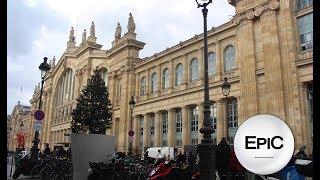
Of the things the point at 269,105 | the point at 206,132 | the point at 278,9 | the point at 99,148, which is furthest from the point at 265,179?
the point at 278,9

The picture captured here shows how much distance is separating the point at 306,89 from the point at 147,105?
2043cm

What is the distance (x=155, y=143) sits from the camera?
3562 cm

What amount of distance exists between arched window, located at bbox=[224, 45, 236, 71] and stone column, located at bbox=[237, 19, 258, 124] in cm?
230

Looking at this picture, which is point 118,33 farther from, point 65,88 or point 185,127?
point 65,88

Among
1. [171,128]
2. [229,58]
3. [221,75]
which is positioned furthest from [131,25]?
[221,75]

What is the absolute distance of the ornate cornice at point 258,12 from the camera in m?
23.0

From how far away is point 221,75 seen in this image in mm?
28672

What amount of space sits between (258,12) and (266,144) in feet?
74.5

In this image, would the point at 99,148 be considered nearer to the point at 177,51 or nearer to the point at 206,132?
the point at 206,132

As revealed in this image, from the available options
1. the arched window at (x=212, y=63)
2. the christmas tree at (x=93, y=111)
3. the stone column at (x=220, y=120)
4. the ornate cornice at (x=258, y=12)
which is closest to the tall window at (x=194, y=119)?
the stone column at (x=220, y=120)

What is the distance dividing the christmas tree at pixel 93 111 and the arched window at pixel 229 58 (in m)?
12.5

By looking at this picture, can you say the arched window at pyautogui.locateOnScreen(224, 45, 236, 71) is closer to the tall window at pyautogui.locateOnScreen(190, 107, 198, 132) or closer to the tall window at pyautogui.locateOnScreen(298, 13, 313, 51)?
the tall window at pyautogui.locateOnScreen(190, 107, 198, 132)
